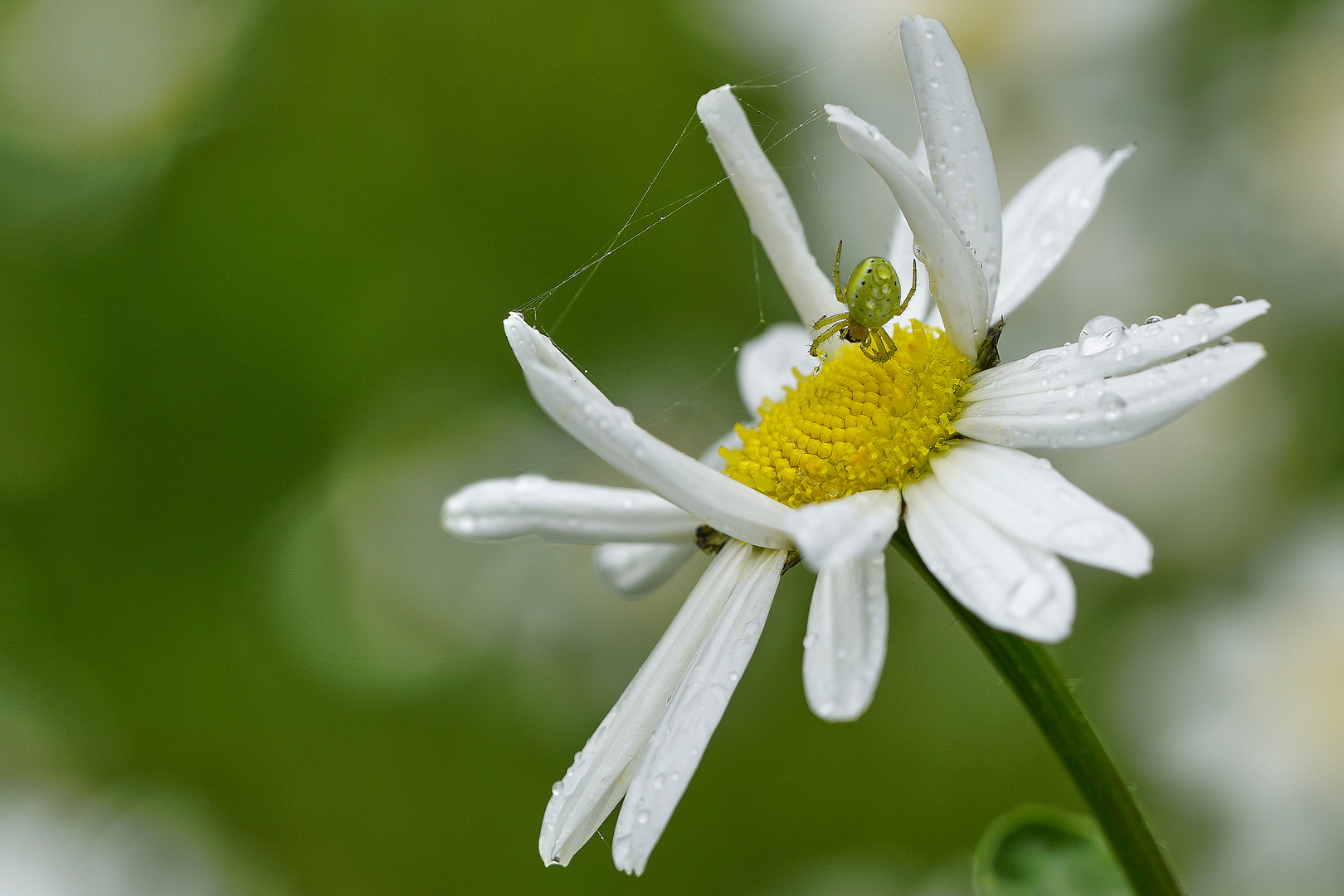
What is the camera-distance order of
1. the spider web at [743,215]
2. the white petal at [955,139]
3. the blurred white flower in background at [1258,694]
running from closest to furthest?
the white petal at [955,139] < the blurred white flower in background at [1258,694] < the spider web at [743,215]

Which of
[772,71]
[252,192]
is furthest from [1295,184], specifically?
[252,192]

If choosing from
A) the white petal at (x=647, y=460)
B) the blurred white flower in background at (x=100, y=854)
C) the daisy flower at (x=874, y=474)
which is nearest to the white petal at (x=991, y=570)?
the daisy flower at (x=874, y=474)

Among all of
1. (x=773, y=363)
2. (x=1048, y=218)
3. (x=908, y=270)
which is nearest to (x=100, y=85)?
(x=773, y=363)

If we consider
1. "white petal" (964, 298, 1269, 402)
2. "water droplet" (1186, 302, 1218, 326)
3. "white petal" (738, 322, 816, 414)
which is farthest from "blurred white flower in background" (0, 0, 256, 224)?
"water droplet" (1186, 302, 1218, 326)

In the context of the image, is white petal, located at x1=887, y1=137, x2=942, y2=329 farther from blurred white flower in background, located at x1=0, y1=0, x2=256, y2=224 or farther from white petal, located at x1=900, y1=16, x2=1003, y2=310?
blurred white flower in background, located at x1=0, y1=0, x2=256, y2=224

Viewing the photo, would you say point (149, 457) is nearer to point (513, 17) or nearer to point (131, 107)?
point (131, 107)

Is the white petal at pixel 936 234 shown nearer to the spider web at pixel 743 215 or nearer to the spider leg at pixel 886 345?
the spider leg at pixel 886 345
